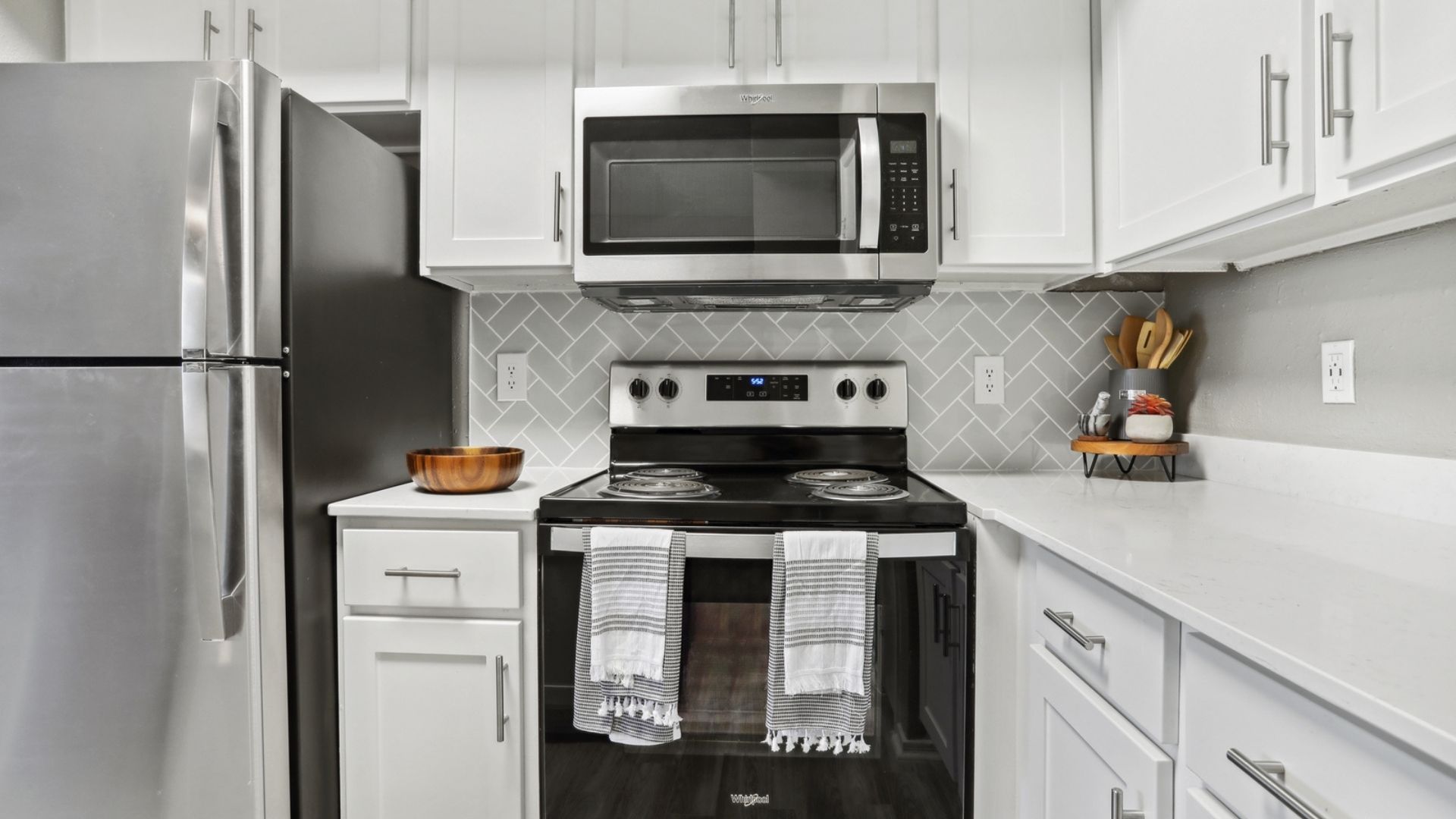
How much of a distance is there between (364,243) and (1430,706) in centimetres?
182

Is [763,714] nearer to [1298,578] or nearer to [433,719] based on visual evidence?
[433,719]

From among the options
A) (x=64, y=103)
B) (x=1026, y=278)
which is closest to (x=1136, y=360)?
(x=1026, y=278)

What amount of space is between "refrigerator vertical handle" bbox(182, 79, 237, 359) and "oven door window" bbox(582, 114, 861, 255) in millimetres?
705

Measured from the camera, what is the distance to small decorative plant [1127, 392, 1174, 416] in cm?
165

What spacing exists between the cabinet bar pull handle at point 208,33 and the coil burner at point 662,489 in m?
1.46

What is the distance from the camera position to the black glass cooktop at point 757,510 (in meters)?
1.37

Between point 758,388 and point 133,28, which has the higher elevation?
point 133,28

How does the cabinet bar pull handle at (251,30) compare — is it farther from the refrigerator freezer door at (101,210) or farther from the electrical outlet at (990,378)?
the electrical outlet at (990,378)

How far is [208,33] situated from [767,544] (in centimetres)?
183

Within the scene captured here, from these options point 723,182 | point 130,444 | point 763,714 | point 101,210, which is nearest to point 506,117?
point 723,182

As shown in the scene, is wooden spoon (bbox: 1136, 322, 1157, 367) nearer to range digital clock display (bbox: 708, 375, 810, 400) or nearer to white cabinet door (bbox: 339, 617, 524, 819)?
range digital clock display (bbox: 708, 375, 810, 400)

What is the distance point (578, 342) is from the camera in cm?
199

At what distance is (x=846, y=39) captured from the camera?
164 centimetres

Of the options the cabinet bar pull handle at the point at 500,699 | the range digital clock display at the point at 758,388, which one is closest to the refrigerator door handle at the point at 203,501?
the cabinet bar pull handle at the point at 500,699
